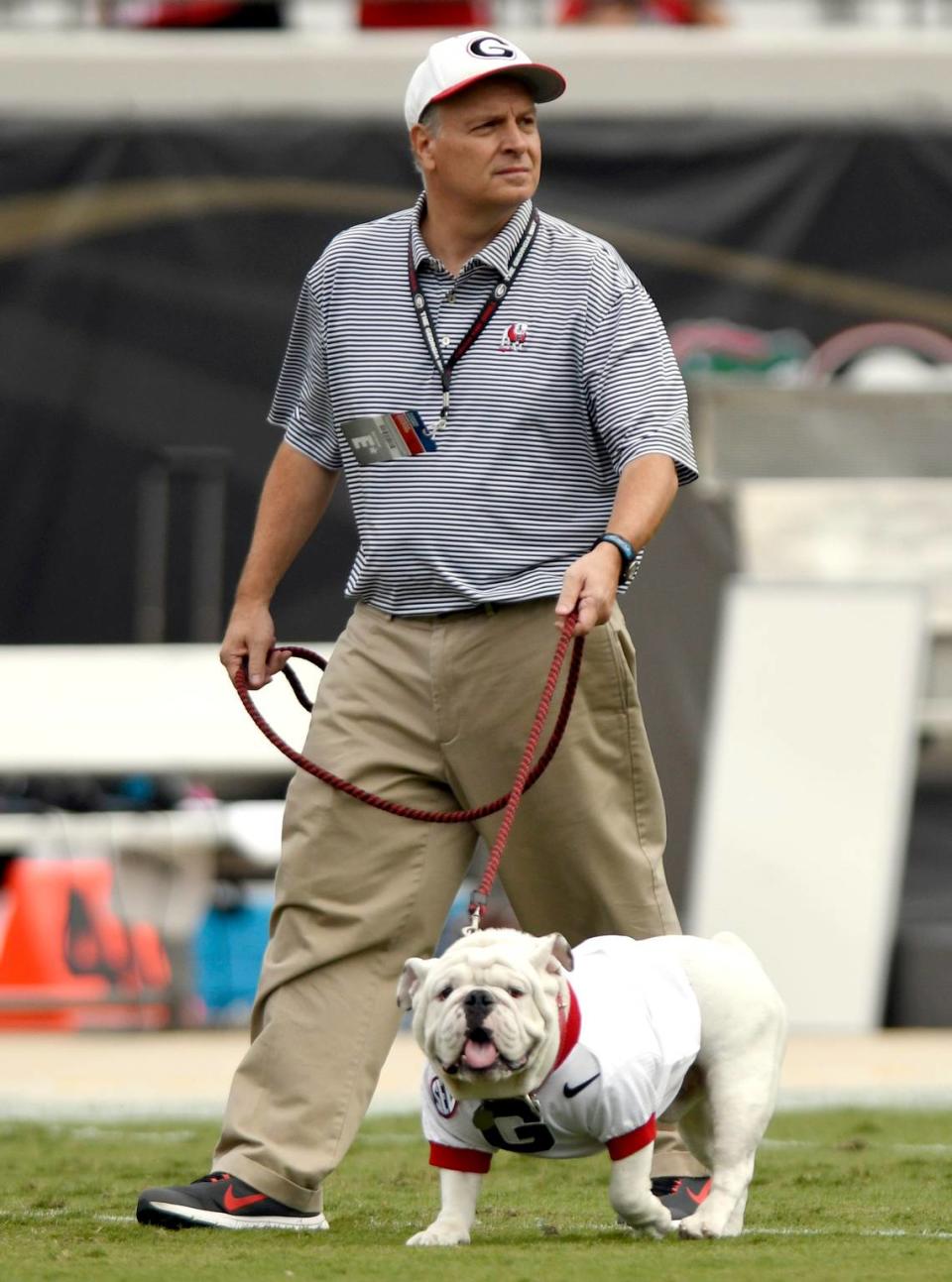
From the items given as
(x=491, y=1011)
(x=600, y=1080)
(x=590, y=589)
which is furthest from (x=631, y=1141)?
(x=590, y=589)

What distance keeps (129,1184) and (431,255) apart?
2.08 metres

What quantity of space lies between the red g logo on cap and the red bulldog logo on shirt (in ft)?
1.57

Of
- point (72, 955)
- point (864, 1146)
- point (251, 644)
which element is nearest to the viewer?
point (251, 644)

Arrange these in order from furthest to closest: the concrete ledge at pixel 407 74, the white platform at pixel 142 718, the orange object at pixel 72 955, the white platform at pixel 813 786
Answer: the concrete ledge at pixel 407 74, the white platform at pixel 142 718, the orange object at pixel 72 955, the white platform at pixel 813 786

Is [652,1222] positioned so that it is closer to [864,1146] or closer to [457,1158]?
[457,1158]

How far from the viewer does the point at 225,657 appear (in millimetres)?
4637

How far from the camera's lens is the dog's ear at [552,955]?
3.81 meters

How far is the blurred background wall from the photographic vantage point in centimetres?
972

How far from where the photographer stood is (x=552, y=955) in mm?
3877

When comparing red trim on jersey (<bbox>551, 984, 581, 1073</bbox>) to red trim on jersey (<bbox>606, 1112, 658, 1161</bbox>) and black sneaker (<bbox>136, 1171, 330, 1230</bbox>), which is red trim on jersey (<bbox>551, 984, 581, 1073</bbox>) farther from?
black sneaker (<bbox>136, 1171, 330, 1230</bbox>)

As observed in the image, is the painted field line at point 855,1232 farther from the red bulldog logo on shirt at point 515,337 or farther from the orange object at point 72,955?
the orange object at point 72,955

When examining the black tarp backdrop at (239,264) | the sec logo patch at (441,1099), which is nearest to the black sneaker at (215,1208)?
the sec logo patch at (441,1099)

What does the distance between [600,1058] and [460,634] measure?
0.88 metres

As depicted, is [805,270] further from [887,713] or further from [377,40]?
[887,713]
